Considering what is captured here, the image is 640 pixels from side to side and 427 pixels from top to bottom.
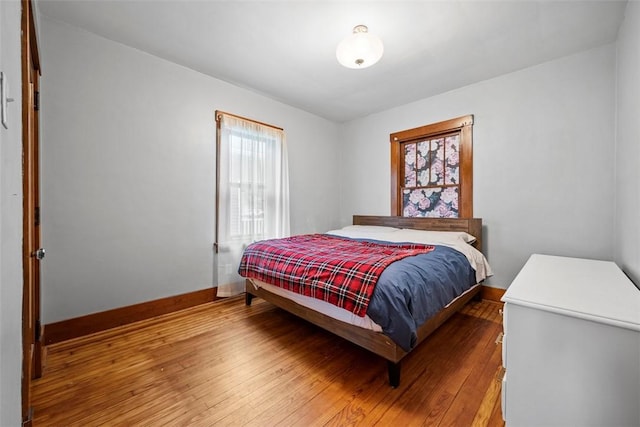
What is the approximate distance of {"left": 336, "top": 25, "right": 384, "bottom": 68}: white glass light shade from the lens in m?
1.89

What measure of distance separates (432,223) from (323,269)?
2.09 m

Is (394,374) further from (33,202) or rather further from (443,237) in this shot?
(33,202)

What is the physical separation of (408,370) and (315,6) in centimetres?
266

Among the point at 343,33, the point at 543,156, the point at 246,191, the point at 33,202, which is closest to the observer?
the point at 33,202

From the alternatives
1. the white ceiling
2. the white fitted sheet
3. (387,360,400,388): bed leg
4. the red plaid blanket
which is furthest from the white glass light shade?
(387,360,400,388): bed leg

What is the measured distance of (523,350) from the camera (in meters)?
1.05

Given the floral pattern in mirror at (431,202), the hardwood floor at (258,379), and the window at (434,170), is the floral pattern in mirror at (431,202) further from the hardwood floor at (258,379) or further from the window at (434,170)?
the hardwood floor at (258,379)

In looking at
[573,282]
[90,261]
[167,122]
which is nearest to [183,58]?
[167,122]

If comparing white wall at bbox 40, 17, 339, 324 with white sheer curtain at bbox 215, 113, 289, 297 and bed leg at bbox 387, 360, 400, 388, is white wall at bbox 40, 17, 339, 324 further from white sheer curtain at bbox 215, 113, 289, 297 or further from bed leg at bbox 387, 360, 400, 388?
bed leg at bbox 387, 360, 400, 388

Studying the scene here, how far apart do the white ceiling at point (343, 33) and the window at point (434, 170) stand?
2.19ft

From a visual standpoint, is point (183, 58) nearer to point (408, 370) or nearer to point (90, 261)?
point (90, 261)

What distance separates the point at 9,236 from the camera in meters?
0.69

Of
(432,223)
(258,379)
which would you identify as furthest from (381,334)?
(432,223)

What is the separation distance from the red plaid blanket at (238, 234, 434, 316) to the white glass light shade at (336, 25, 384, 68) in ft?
5.18
